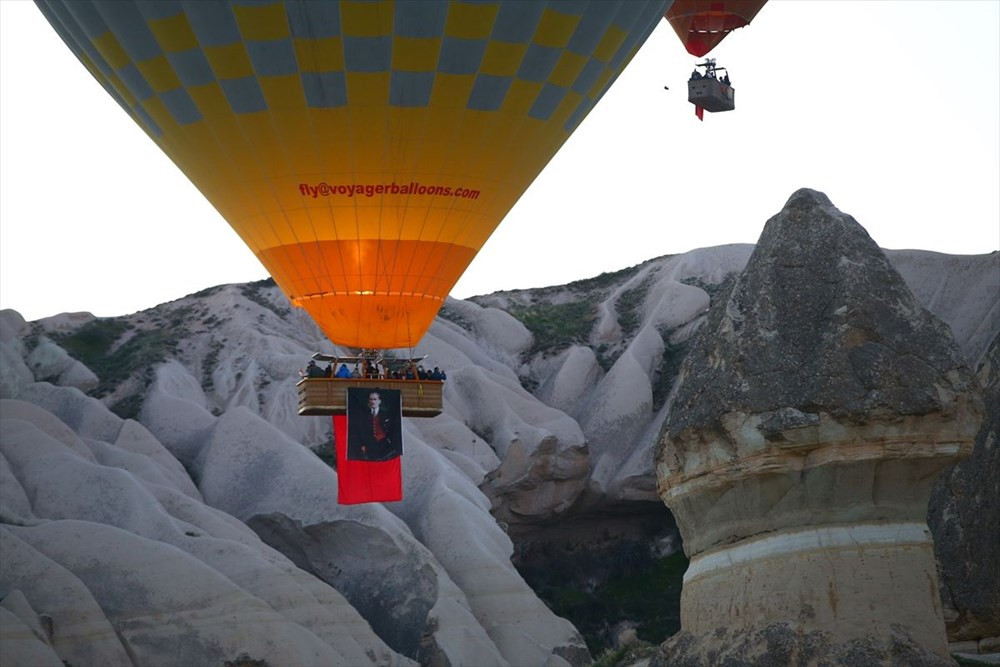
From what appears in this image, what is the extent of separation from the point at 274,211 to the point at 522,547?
27.1 m

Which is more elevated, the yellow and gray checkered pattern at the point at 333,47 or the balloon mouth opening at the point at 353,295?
the yellow and gray checkered pattern at the point at 333,47

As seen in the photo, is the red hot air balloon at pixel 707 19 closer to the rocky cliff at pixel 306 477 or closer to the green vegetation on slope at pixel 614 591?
the rocky cliff at pixel 306 477

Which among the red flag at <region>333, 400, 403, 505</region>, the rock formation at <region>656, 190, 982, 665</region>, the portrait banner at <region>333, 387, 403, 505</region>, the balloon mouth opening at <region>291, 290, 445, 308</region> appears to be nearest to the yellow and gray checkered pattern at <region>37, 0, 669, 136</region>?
the balloon mouth opening at <region>291, 290, 445, 308</region>

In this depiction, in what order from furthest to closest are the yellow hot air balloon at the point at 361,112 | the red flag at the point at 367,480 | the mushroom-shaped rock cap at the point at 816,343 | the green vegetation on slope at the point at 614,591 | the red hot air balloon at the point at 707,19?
the green vegetation on slope at the point at 614,591, the red hot air balloon at the point at 707,19, the red flag at the point at 367,480, the yellow hot air balloon at the point at 361,112, the mushroom-shaped rock cap at the point at 816,343

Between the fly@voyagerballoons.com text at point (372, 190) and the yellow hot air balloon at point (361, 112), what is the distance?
2 centimetres

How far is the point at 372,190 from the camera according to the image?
25.0 meters

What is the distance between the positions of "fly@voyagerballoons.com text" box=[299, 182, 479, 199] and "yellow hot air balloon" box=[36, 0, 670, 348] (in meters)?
0.02

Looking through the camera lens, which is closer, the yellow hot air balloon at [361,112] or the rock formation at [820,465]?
the rock formation at [820,465]

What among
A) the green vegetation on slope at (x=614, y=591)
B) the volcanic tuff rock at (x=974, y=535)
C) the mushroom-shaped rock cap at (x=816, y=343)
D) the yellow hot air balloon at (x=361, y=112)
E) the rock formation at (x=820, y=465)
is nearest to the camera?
the rock formation at (x=820, y=465)

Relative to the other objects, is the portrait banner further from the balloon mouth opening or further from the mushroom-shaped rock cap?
the mushroom-shaped rock cap

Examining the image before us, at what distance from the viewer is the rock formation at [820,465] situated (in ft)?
45.9

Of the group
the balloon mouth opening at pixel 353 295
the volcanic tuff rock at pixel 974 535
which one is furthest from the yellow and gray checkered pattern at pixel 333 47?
the volcanic tuff rock at pixel 974 535

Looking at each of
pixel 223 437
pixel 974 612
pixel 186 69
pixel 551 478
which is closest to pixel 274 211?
pixel 186 69

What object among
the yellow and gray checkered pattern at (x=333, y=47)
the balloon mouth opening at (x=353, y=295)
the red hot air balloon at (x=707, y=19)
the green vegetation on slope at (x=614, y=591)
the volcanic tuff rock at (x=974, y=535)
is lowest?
the green vegetation on slope at (x=614, y=591)
